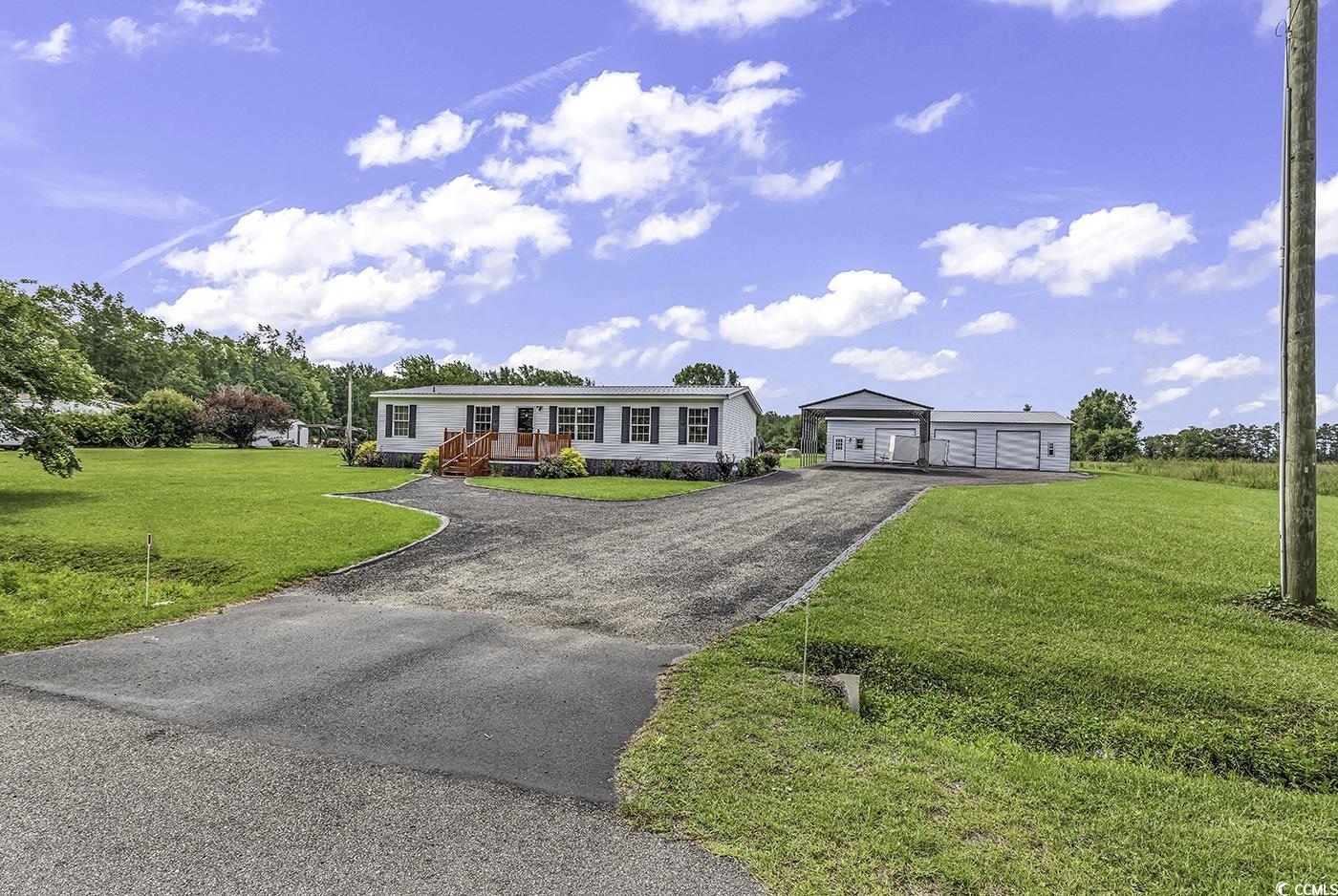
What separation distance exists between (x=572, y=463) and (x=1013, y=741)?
19290 millimetres

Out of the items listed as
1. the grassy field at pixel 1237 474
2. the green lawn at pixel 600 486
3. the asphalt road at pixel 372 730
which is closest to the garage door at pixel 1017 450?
the grassy field at pixel 1237 474

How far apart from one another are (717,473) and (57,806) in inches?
806

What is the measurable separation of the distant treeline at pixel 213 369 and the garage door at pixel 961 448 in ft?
107

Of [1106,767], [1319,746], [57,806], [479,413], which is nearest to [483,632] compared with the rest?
[57,806]

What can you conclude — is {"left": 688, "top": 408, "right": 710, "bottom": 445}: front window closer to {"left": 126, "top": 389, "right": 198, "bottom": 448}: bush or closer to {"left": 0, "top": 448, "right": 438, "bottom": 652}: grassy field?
{"left": 0, "top": 448, "right": 438, "bottom": 652}: grassy field

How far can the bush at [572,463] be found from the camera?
22.8 meters

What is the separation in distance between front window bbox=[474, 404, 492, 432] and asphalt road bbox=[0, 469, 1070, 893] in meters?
17.3

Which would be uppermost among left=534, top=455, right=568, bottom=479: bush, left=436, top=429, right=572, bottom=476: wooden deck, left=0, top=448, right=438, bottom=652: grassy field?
left=436, top=429, right=572, bottom=476: wooden deck

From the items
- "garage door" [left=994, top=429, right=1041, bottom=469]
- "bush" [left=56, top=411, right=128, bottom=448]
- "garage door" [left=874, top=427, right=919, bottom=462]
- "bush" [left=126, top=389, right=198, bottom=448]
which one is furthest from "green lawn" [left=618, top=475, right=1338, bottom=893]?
"bush" [left=126, top=389, right=198, bottom=448]

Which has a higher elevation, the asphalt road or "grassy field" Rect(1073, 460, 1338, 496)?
"grassy field" Rect(1073, 460, 1338, 496)

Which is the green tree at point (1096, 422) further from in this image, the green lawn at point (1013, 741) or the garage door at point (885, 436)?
the green lawn at point (1013, 741)

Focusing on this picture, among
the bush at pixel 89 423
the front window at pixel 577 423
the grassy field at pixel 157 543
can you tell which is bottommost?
the grassy field at pixel 157 543

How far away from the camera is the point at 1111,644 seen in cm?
604

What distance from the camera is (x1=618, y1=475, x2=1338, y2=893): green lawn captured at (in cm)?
305
